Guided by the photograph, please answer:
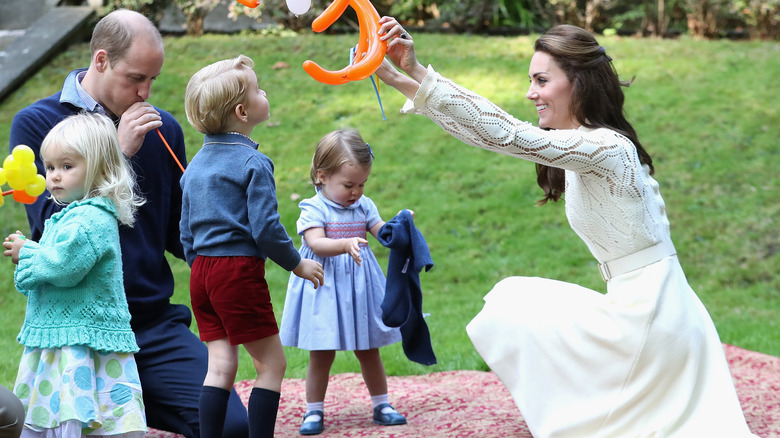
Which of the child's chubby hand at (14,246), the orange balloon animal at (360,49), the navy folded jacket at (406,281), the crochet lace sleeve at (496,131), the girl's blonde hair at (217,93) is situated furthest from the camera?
the navy folded jacket at (406,281)

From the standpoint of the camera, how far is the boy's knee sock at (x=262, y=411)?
10.1ft

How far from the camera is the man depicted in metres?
3.45

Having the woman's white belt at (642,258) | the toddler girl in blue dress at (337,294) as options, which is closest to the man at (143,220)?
the toddler girl in blue dress at (337,294)

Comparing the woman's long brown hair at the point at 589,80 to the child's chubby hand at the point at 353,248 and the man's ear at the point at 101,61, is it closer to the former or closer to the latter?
the child's chubby hand at the point at 353,248

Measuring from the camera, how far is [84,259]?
9.34ft

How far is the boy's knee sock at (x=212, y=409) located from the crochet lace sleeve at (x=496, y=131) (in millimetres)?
1196

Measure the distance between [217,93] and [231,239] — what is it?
1.68 feet

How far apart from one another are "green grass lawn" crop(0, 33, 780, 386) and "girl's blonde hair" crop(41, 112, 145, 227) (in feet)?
6.48

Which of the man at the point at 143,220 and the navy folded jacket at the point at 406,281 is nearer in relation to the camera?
the man at the point at 143,220

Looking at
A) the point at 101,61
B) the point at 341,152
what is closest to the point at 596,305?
the point at 341,152

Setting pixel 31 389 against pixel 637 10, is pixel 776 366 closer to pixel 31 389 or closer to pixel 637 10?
pixel 31 389

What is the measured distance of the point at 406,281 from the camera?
3668 millimetres

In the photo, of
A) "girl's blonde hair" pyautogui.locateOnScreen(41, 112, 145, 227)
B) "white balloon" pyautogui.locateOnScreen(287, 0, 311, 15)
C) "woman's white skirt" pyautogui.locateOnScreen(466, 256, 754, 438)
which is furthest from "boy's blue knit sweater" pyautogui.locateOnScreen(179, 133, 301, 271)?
"woman's white skirt" pyautogui.locateOnScreen(466, 256, 754, 438)

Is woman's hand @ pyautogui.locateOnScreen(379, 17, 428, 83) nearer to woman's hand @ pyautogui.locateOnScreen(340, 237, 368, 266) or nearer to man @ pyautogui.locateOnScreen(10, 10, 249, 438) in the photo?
woman's hand @ pyautogui.locateOnScreen(340, 237, 368, 266)
